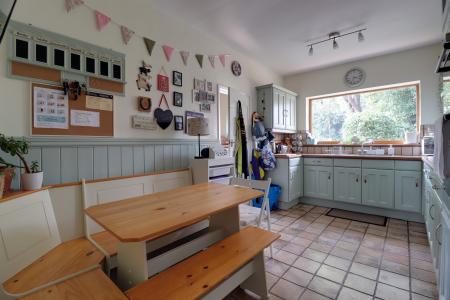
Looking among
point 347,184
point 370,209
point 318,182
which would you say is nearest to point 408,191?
point 370,209

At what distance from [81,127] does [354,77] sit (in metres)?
4.18

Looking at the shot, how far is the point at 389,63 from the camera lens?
3.46 metres

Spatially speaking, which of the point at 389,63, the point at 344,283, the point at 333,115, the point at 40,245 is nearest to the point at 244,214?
the point at 344,283

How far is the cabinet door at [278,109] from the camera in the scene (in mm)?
3713

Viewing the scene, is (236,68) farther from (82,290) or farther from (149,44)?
(82,290)

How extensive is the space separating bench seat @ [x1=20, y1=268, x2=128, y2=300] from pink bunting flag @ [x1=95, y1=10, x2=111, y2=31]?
6.34ft

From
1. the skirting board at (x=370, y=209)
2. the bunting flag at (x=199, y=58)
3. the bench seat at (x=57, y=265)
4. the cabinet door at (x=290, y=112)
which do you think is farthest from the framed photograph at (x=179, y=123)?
the skirting board at (x=370, y=209)

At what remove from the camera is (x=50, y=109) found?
5.29 feet

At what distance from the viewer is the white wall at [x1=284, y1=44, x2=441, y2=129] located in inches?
124

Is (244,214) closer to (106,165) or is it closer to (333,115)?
(106,165)

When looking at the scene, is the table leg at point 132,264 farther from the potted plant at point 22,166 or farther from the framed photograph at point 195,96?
the framed photograph at point 195,96

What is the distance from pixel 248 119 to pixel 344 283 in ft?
8.45

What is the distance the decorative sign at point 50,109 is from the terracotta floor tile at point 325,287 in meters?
2.35

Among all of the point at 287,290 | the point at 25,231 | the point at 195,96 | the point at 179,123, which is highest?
the point at 195,96
